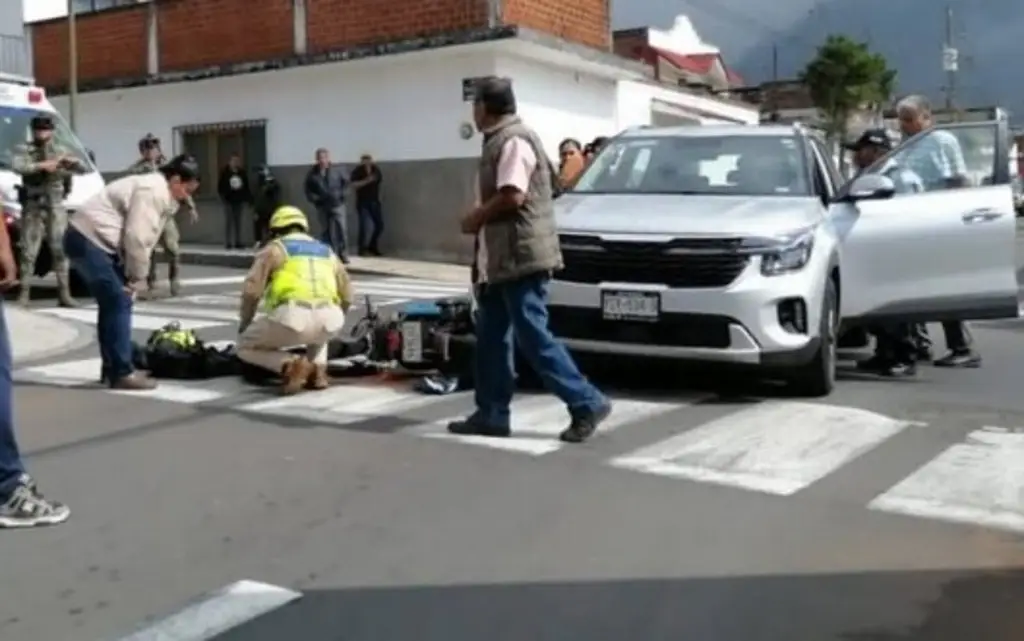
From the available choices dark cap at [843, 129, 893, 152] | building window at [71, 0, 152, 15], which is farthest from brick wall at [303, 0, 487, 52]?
dark cap at [843, 129, 893, 152]

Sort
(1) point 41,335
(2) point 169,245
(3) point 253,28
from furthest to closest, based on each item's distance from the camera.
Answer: (3) point 253,28
(2) point 169,245
(1) point 41,335

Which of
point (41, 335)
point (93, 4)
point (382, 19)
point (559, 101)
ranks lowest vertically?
point (41, 335)

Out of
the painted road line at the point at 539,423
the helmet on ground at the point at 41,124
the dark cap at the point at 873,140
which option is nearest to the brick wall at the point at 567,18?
the helmet on ground at the point at 41,124

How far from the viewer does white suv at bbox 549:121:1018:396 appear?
26.2ft

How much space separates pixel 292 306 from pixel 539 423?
1894mm

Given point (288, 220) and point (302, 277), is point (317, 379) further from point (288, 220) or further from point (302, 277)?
point (288, 220)

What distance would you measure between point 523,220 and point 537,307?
1.47 feet

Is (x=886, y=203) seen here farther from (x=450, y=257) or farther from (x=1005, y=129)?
(x=450, y=257)

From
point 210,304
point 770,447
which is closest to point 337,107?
point 210,304

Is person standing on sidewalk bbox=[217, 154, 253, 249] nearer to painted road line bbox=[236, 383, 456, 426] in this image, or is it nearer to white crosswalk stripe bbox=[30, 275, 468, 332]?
white crosswalk stripe bbox=[30, 275, 468, 332]

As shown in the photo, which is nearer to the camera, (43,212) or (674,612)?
(674,612)

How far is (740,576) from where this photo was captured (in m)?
4.83

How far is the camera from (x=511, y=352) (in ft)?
23.0

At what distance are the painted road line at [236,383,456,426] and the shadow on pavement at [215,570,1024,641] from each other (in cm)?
299
